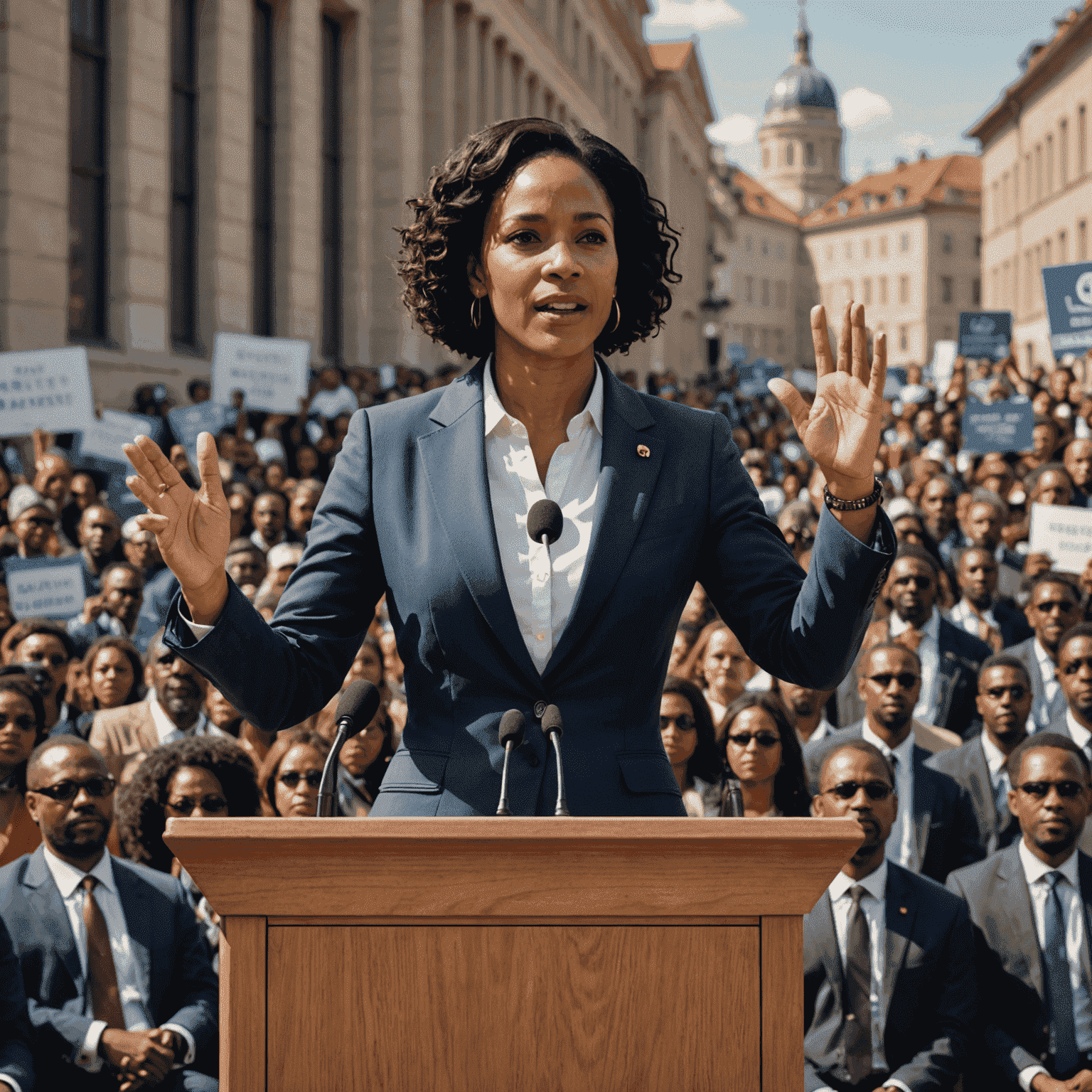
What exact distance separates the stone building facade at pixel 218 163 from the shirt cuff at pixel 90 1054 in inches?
476

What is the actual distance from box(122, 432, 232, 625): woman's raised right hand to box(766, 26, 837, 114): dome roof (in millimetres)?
165461

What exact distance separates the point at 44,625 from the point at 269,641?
5889 mm

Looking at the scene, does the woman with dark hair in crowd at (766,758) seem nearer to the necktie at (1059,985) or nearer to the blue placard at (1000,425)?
the necktie at (1059,985)

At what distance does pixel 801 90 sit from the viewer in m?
162

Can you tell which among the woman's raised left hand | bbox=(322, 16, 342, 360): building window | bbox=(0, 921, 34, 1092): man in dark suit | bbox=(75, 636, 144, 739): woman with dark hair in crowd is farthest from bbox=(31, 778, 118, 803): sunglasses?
bbox=(322, 16, 342, 360): building window

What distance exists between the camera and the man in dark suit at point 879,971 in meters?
5.17

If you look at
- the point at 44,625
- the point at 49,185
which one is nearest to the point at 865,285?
the point at 49,185

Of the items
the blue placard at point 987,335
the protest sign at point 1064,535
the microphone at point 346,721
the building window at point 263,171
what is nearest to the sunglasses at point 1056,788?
the microphone at point 346,721

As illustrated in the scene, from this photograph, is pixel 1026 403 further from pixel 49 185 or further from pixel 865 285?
pixel 865 285

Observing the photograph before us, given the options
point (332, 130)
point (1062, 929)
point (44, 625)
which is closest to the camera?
point (1062, 929)

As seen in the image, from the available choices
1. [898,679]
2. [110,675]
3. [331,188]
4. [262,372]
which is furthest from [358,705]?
[331,188]

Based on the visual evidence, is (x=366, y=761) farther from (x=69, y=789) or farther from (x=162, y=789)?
(x=69, y=789)

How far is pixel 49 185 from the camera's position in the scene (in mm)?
16859

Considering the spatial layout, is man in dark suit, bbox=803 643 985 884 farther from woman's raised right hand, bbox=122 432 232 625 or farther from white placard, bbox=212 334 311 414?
white placard, bbox=212 334 311 414
